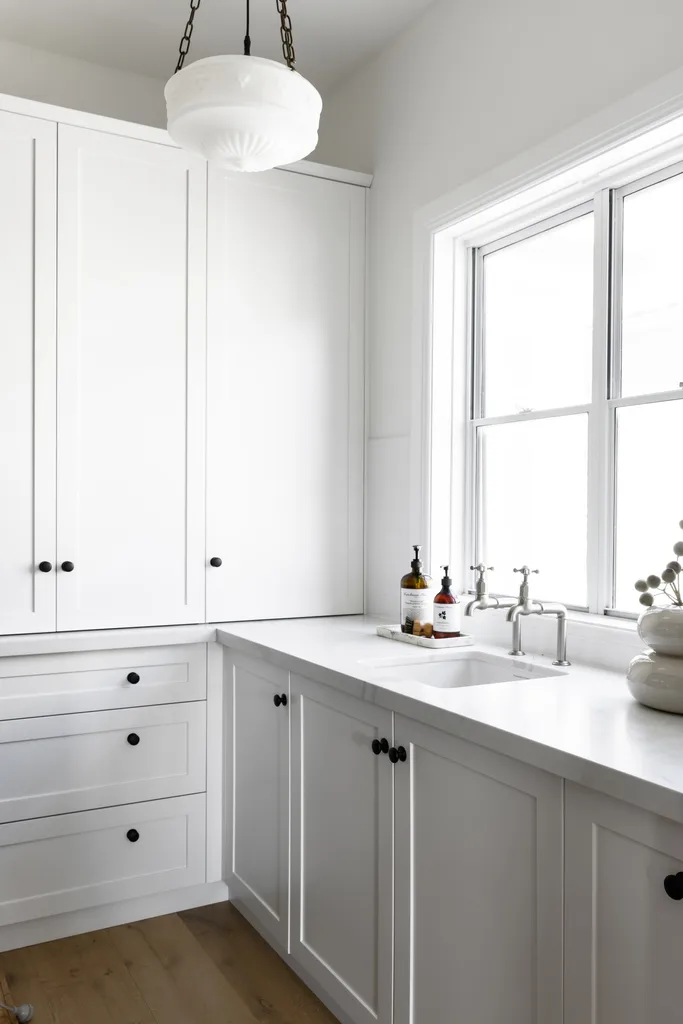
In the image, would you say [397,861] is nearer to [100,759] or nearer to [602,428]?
[100,759]

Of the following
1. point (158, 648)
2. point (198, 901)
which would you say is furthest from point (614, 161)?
point (198, 901)

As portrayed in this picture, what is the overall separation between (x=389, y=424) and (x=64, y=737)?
58.4 inches

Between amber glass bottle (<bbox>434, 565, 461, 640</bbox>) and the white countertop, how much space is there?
9 centimetres

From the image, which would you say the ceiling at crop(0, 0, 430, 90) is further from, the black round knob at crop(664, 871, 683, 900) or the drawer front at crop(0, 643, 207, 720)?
the black round knob at crop(664, 871, 683, 900)

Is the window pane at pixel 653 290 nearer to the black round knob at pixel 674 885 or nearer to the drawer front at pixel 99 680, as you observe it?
the black round knob at pixel 674 885

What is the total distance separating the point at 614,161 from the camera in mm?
2135

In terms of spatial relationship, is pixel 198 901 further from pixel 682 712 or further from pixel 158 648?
pixel 682 712

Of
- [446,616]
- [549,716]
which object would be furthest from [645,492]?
[549,716]

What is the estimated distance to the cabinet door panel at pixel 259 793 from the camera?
225 cm

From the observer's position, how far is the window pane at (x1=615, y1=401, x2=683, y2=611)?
2.08 m

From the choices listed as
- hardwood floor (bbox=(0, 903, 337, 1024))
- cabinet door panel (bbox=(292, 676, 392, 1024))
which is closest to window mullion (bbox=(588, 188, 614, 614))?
cabinet door panel (bbox=(292, 676, 392, 1024))

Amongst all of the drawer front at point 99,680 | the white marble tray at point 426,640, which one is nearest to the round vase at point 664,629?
the white marble tray at point 426,640

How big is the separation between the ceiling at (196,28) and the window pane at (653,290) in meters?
1.16

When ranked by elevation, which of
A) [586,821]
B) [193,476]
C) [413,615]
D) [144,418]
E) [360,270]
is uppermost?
[360,270]
